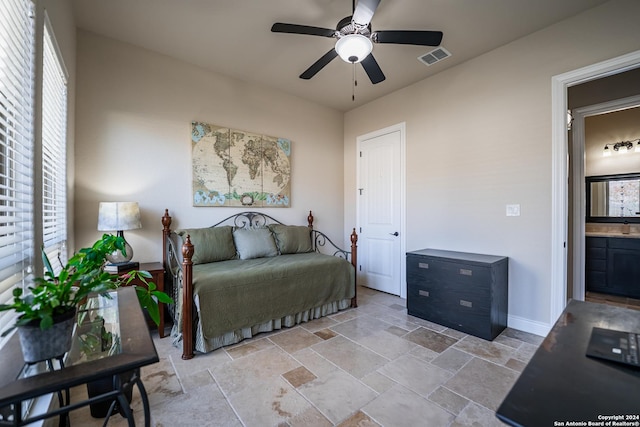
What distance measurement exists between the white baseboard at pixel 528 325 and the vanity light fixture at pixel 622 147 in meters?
3.27

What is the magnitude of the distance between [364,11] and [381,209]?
2.70 m

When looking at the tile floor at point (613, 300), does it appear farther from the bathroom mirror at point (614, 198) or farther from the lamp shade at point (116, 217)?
the lamp shade at point (116, 217)

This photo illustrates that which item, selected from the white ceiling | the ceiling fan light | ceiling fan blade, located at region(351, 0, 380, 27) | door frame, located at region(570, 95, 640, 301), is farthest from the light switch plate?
ceiling fan blade, located at region(351, 0, 380, 27)

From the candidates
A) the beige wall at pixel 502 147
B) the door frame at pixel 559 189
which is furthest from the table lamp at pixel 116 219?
the door frame at pixel 559 189

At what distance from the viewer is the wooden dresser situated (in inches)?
102

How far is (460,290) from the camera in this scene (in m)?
2.76

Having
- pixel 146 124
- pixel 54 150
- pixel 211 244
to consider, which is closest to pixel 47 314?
pixel 54 150

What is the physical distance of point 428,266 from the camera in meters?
3.01

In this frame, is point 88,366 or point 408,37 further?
point 408,37

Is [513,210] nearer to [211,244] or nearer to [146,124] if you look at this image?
[211,244]

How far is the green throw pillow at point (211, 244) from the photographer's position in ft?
9.78

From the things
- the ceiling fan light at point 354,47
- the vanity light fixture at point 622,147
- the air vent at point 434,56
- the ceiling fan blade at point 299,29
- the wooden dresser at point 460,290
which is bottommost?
the wooden dresser at point 460,290

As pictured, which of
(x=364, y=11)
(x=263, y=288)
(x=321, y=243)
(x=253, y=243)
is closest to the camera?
(x=364, y=11)

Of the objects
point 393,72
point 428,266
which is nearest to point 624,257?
point 428,266
